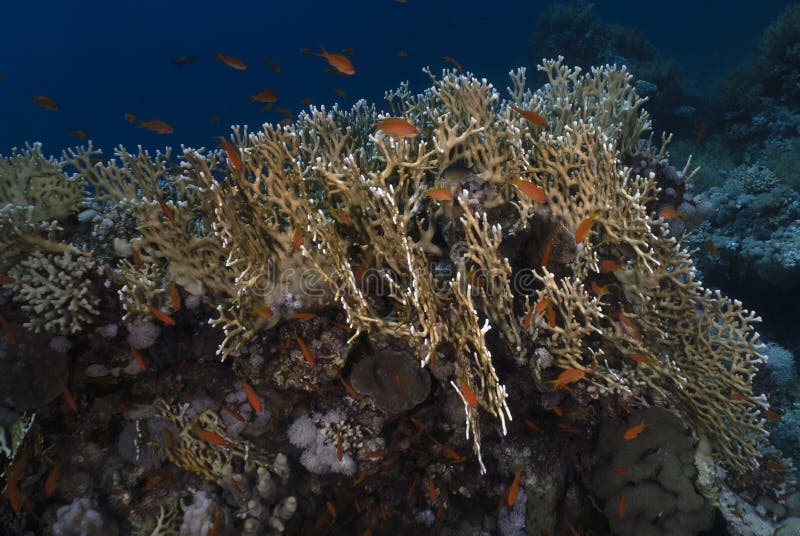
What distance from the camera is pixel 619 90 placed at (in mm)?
5309

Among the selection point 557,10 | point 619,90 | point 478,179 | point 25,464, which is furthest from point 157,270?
point 557,10

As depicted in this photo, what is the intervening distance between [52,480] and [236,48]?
386 feet

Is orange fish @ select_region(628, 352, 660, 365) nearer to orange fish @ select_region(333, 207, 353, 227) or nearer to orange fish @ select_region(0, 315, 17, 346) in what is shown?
orange fish @ select_region(333, 207, 353, 227)

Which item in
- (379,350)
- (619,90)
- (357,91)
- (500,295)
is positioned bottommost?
(357,91)

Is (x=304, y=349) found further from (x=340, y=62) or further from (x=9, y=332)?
(x=340, y=62)

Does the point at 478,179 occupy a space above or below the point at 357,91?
above

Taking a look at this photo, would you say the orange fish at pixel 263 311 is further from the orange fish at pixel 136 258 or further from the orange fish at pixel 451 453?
the orange fish at pixel 451 453

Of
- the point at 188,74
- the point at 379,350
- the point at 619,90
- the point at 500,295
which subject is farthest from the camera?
the point at 188,74

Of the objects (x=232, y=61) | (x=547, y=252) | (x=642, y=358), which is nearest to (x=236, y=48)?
(x=232, y=61)

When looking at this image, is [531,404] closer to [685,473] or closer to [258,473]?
[685,473]

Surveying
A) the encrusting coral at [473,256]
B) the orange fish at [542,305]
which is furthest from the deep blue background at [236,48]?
the orange fish at [542,305]

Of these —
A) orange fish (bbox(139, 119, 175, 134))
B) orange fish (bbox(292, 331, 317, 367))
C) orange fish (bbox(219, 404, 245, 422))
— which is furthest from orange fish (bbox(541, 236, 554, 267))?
orange fish (bbox(139, 119, 175, 134))

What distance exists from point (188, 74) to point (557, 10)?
86.8 metres

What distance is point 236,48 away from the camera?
100750mm
